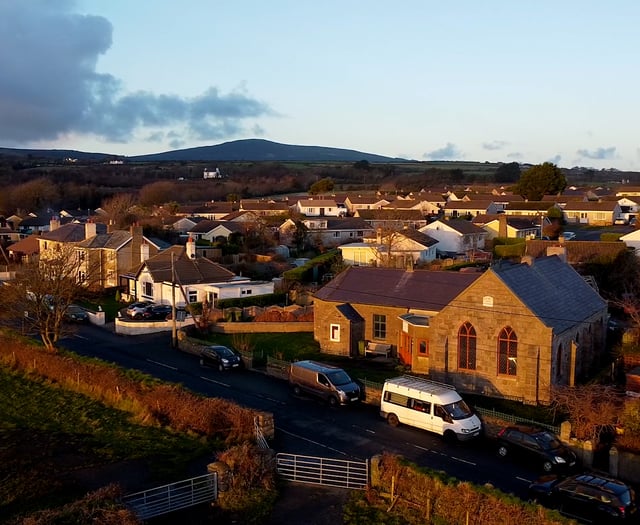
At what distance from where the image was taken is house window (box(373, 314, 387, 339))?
3922 cm

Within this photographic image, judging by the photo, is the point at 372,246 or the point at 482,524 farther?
the point at 372,246

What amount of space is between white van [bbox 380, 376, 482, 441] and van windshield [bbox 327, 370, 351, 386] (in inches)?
94.4

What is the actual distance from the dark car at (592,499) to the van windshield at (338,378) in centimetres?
1151

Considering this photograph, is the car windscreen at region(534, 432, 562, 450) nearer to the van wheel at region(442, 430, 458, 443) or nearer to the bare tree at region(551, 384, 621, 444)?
the bare tree at region(551, 384, 621, 444)

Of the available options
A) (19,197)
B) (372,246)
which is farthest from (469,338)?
(19,197)

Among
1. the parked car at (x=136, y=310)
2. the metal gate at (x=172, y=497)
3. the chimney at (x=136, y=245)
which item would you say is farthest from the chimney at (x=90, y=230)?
the metal gate at (x=172, y=497)

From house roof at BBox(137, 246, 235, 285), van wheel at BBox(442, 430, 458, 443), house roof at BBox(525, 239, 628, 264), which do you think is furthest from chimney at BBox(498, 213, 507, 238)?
van wheel at BBox(442, 430, 458, 443)

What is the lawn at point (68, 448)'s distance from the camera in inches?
835

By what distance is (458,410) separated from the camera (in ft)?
86.1

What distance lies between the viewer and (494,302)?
3081 cm

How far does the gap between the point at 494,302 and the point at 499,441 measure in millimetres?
7575

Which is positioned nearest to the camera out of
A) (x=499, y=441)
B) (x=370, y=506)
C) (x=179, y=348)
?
(x=370, y=506)

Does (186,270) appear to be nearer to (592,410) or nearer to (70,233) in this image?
(70,233)

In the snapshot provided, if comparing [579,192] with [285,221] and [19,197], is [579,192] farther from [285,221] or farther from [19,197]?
[19,197]
